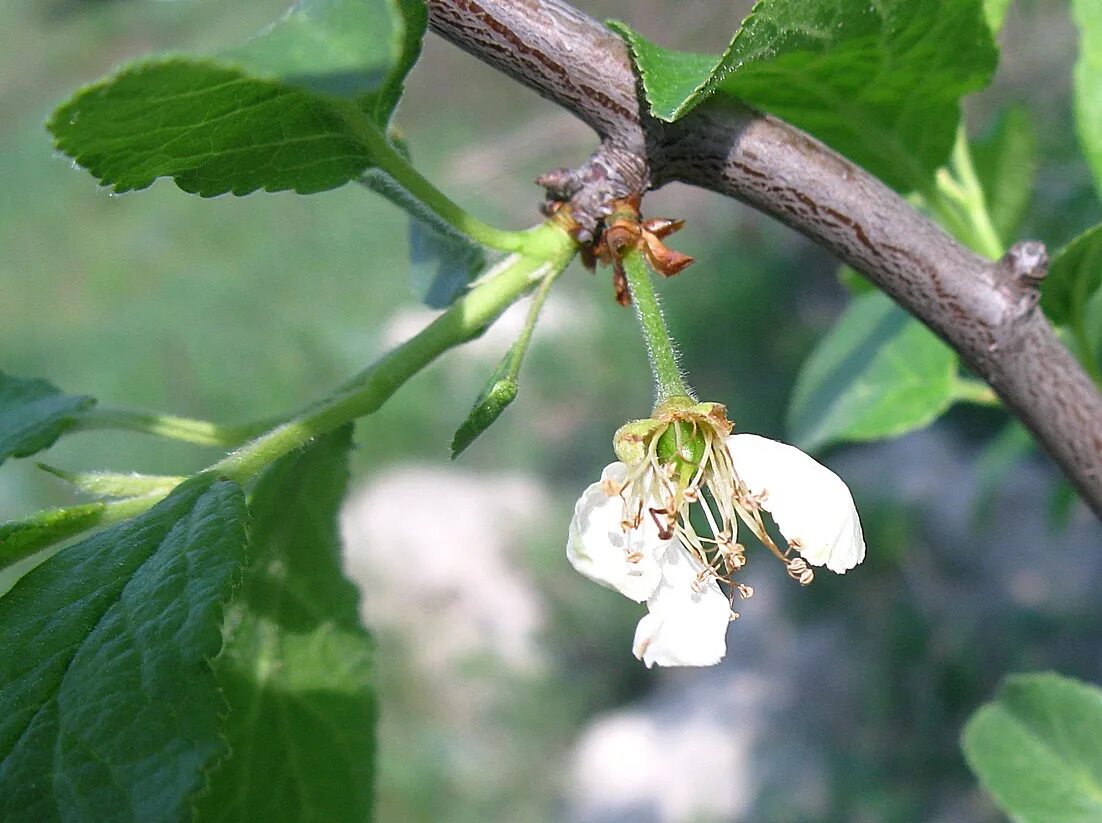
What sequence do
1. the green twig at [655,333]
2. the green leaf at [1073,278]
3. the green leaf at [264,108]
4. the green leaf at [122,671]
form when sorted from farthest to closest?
the green leaf at [1073,278] < the green twig at [655,333] < the green leaf at [122,671] < the green leaf at [264,108]

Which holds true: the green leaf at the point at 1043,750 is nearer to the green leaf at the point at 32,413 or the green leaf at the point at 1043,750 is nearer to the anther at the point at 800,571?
the anther at the point at 800,571

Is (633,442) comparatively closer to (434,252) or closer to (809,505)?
(809,505)

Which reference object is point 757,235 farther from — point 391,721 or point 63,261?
point 63,261

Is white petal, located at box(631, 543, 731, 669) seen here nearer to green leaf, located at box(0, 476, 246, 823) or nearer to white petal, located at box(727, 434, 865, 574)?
white petal, located at box(727, 434, 865, 574)

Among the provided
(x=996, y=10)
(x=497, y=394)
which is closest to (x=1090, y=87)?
(x=996, y=10)

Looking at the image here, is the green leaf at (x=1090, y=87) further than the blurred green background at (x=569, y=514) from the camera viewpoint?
No

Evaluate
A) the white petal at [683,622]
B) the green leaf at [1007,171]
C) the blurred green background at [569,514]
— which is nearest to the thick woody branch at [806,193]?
the white petal at [683,622]
